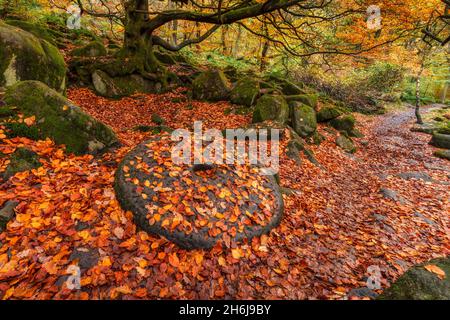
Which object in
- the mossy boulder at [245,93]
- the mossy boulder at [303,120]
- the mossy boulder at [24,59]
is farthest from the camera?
the mossy boulder at [245,93]

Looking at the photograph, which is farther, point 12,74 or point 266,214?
point 12,74

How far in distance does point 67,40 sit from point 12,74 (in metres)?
8.31

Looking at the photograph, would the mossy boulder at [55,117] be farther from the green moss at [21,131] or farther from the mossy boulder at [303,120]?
the mossy boulder at [303,120]

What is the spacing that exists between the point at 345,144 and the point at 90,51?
38.2ft

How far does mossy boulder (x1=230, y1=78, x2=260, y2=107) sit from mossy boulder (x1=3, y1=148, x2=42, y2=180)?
7.40 meters

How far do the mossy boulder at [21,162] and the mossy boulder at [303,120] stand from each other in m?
7.76

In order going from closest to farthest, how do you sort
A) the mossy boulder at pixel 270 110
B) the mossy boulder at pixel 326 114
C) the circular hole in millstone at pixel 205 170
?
1. the circular hole in millstone at pixel 205 170
2. the mossy boulder at pixel 270 110
3. the mossy boulder at pixel 326 114

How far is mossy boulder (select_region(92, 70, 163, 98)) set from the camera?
9.91 meters

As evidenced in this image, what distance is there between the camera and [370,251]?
426cm

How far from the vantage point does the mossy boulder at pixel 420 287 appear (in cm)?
277

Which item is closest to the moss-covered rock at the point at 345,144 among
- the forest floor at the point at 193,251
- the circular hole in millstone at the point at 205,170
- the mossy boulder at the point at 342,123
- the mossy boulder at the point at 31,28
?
the mossy boulder at the point at 342,123

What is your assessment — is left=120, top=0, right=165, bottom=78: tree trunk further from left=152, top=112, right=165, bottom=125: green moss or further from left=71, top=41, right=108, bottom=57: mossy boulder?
left=152, top=112, right=165, bottom=125: green moss
